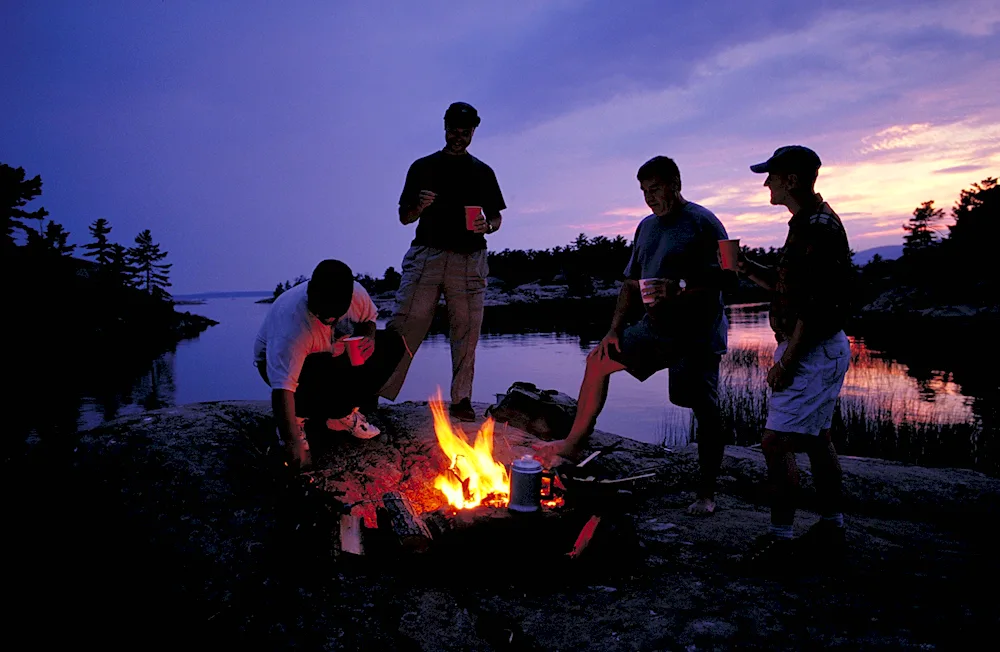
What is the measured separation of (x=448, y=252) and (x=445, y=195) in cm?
56

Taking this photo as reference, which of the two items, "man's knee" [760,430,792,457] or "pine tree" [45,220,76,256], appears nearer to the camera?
"man's knee" [760,430,792,457]

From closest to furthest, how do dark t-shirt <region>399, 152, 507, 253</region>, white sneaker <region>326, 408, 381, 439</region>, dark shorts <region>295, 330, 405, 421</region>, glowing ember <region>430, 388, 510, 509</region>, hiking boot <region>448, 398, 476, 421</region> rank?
1. glowing ember <region>430, 388, 510, 509</region>
2. dark shorts <region>295, 330, 405, 421</region>
3. white sneaker <region>326, 408, 381, 439</region>
4. dark t-shirt <region>399, 152, 507, 253</region>
5. hiking boot <region>448, 398, 476, 421</region>

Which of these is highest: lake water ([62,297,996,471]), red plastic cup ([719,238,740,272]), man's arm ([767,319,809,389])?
red plastic cup ([719,238,740,272])

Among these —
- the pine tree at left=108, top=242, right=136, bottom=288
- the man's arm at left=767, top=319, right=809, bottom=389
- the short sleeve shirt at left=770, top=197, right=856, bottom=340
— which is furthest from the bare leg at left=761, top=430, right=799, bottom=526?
the pine tree at left=108, top=242, right=136, bottom=288

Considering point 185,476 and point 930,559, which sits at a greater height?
point 185,476

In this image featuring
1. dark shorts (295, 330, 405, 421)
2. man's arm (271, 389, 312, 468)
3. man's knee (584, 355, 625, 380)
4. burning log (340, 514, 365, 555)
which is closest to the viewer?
burning log (340, 514, 365, 555)

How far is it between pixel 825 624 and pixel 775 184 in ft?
7.57

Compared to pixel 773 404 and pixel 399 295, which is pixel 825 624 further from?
pixel 399 295

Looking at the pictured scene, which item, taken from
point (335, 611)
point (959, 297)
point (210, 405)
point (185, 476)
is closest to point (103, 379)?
point (210, 405)

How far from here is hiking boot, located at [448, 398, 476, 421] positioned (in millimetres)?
5719

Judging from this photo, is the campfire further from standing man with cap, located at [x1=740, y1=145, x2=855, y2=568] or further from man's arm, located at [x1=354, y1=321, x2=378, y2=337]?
man's arm, located at [x1=354, y1=321, x2=378, y2=337]

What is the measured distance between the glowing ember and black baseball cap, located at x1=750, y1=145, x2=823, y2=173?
2.70 metres

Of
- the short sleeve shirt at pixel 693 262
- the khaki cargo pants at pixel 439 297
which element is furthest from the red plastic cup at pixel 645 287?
the khaki cargo pants at pixel 439 297

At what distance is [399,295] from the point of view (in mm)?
5797
